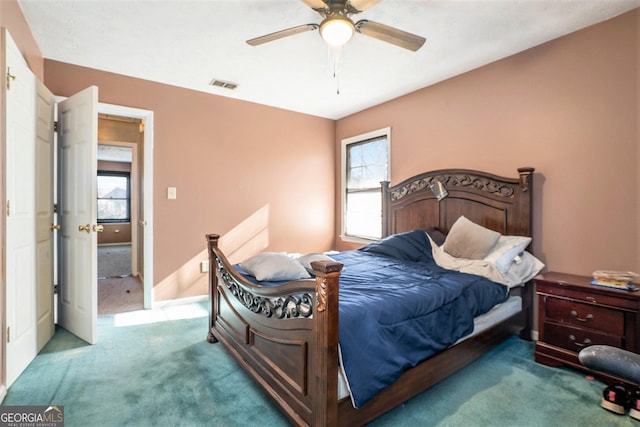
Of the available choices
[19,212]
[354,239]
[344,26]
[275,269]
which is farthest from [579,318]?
[19,212]

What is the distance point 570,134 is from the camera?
2.58m

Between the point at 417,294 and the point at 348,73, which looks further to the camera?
the point at 348,73

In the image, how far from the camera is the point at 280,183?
4.55m

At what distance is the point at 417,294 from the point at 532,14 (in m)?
2.23

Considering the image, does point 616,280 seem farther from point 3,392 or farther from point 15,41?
point 15,41

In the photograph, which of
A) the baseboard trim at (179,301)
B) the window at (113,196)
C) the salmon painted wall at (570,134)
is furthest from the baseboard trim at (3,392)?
the window at (113,196)

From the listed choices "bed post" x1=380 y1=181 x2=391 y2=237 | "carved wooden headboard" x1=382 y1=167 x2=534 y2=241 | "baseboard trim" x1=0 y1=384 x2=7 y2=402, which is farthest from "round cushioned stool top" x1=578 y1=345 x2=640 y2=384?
"baseboard trim" x1=0 y1=384 x2=7 y2=402

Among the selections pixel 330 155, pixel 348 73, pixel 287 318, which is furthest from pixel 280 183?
pixel 287 318

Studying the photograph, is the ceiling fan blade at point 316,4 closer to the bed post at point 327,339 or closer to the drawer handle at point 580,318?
the bed post at point 327,339

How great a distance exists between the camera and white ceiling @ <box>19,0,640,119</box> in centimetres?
225

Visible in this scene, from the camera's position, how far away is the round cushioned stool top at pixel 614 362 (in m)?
1.56

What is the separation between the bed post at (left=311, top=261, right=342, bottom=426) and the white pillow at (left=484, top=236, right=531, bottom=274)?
1.75 meters

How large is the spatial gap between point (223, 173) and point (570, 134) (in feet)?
11.9

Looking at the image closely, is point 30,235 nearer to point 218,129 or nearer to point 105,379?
point 105,379
